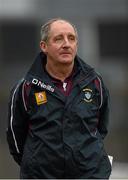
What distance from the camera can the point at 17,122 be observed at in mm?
5645

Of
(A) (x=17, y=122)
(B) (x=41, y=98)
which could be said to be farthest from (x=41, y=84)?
(A) (x=17, y=122)

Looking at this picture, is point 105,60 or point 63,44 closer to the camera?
point 63,44

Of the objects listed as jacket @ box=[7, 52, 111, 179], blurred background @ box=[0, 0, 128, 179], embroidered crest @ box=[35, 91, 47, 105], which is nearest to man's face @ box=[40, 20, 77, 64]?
jacket @ box=[7, 52, 111, 179]

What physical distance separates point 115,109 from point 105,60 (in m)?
2.37

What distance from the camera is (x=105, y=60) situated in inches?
987

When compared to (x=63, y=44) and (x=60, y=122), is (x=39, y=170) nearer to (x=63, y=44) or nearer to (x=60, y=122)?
(x=60, y=122)

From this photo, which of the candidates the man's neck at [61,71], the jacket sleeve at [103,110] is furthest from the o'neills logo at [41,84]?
the jacket sleeve at [103,110]

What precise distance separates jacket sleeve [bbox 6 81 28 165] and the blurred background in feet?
58.1

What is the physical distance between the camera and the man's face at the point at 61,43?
548cm

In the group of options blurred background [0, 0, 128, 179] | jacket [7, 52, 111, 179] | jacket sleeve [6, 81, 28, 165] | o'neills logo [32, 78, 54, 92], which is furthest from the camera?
blurred background [0, 0, 128, 179]

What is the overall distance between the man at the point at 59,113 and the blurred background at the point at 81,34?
17865 mm

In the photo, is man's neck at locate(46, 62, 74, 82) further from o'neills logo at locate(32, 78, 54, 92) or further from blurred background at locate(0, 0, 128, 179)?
blurred background at locate(0, 0, 128, 179)

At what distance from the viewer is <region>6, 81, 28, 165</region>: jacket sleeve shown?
18.2 ft

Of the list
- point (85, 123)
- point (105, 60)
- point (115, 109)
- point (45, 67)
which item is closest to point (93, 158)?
point (85, 123)
